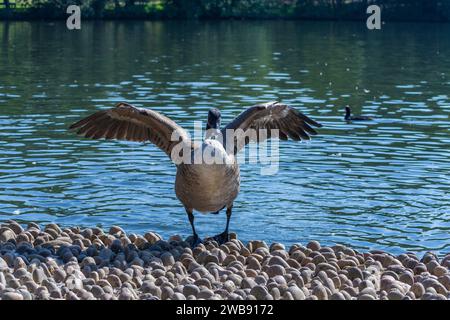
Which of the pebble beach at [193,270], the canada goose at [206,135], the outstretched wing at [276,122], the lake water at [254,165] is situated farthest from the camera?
the lake water at [254,165]

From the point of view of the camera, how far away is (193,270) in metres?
11.8

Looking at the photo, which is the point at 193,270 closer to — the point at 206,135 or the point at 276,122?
the point at 206,135

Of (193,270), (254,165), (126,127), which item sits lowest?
(193,270)

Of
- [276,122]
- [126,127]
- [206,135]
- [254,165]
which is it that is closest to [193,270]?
[206,135]

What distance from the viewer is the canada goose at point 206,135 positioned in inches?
471

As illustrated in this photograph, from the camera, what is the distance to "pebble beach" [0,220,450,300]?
10352 mm

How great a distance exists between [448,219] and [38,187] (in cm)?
833

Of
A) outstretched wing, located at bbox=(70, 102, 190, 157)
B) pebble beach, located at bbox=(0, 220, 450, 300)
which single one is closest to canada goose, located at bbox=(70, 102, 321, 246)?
outstretched wing, located at bbox=(70, 102, 190, 157)

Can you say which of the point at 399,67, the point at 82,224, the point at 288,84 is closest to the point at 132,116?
the point at 82,224

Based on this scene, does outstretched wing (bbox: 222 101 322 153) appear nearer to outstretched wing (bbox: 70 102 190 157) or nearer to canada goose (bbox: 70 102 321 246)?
canada goose (bbox: 70 102 321 246)

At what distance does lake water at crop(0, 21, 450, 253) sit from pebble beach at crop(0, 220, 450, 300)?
1.58m

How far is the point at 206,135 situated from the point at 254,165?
881 cm

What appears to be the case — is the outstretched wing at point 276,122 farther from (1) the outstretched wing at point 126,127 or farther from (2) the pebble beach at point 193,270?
(2) the pebble beach at point 193,270

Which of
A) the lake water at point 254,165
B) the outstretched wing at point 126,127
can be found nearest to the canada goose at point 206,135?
the outstretched wing at point 126,127
